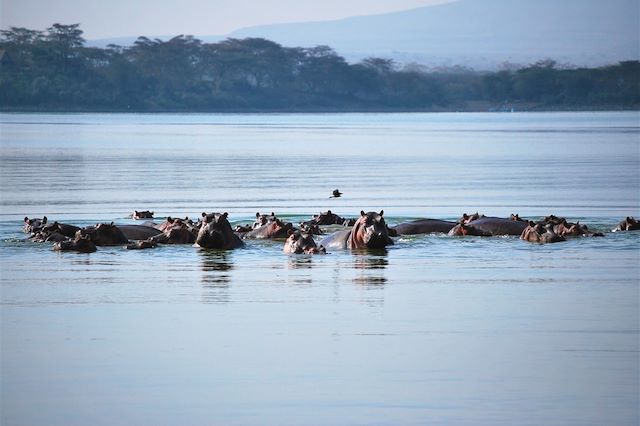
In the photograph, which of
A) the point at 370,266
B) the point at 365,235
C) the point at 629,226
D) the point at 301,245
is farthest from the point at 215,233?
the point at 629,226

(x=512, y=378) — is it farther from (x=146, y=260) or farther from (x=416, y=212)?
(x=416, y=212)

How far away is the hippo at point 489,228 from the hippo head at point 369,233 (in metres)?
1.81

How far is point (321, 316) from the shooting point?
1545cm

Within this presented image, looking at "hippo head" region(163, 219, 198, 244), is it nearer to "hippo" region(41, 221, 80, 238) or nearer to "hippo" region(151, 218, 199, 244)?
"hippo" region(151, 218, 199, 244)

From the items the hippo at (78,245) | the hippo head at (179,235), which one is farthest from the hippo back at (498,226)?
the hippo at (78,245)

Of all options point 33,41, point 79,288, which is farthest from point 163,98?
point 79,288

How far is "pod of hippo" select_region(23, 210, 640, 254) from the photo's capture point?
21609 mm

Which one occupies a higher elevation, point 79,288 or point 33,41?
point 33,41

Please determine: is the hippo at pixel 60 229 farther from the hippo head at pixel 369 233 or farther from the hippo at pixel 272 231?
the hippo head at pixel 369 233

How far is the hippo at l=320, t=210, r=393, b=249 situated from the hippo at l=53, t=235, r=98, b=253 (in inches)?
141

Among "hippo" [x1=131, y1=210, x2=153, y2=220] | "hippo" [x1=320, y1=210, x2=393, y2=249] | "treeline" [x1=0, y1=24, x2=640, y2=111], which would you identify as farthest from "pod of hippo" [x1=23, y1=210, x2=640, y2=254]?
"treeline" [x1=0, y1=24, x2=640, y2=111]

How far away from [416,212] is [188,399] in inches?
736

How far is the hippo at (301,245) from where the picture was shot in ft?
69.8

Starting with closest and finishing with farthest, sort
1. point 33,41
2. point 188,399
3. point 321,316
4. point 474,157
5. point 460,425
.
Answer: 1. point 460,425
2. point 188,399
3. point 321,316
4. point 474,157
5. point 33,41
